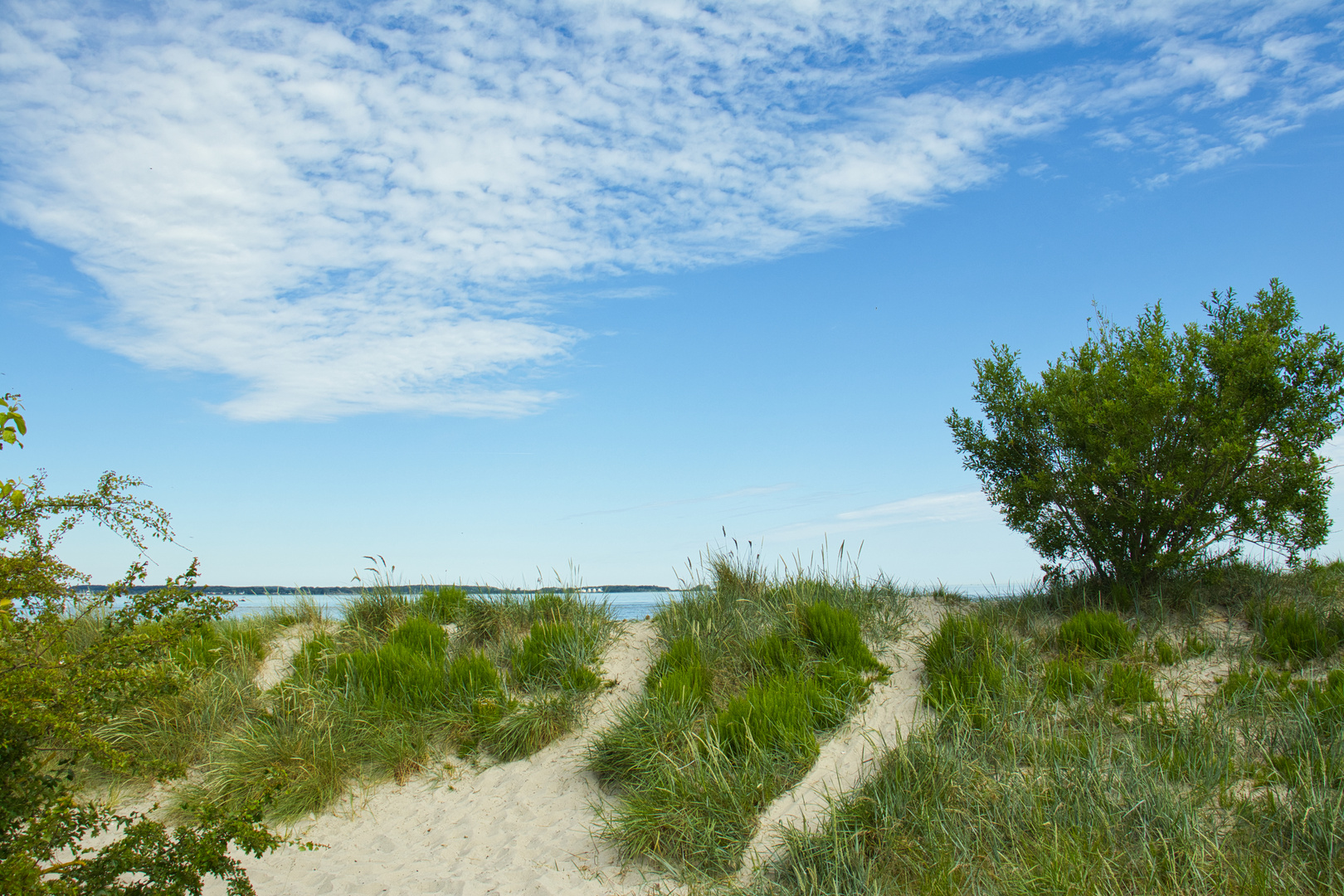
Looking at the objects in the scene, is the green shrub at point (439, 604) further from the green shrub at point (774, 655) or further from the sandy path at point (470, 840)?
the green shrub at point (774, 655)

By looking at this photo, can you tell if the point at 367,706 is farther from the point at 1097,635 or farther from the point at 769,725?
the point at 1097,635

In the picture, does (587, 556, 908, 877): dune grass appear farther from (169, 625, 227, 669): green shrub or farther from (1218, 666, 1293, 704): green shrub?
(169, 625, 227, 669): green shrub

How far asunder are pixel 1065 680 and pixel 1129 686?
17.6 inches

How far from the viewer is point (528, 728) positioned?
7395mm

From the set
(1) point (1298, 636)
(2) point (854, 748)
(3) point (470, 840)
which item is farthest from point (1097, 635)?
(3) point (470, 840)

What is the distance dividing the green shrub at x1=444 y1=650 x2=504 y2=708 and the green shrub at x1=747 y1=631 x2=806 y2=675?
8.03 feet

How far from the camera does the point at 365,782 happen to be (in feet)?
23.8

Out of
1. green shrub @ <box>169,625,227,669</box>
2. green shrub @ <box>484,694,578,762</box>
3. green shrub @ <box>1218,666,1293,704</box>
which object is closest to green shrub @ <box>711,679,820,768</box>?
green shrub @ <box>484,694,578,762</box>

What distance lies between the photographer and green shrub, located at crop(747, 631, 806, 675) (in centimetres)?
719

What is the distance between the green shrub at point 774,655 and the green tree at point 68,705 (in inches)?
168

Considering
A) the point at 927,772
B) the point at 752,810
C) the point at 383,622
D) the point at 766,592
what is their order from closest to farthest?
the point at 927,772, the point at 752,810, the point at 766,592, the point at 383,622

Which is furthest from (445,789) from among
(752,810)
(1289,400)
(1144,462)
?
(1289,400)

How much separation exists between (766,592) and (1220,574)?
14.6 ft

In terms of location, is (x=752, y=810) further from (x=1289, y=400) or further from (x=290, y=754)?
(x=1289, y=400)
